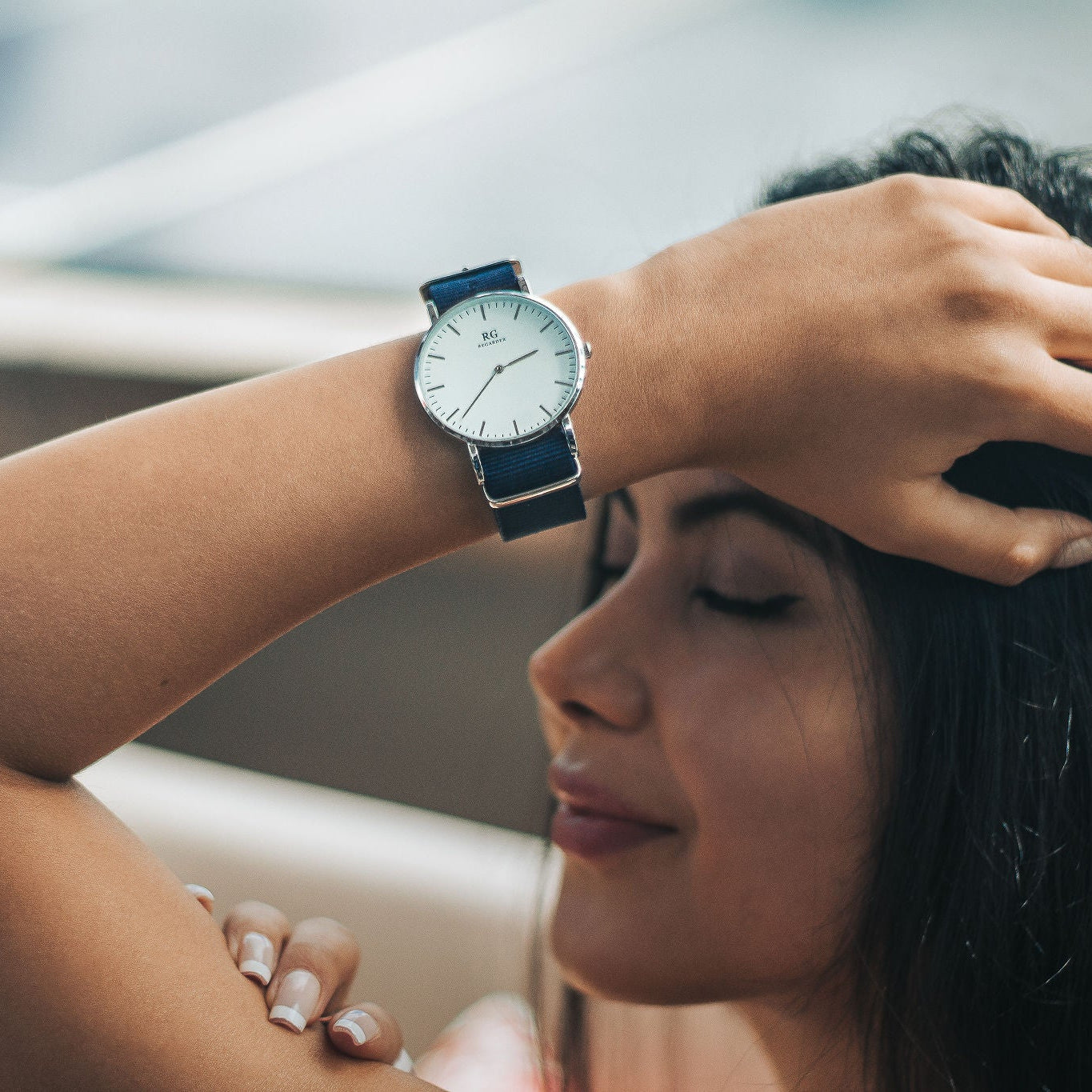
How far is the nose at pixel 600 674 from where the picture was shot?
0.94 m

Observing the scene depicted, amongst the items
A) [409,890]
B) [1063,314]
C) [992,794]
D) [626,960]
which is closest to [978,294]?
[1063,314]

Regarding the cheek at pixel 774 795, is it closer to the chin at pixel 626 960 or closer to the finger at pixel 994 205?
the chin at pixel 626 960

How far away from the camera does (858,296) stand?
0.68 m

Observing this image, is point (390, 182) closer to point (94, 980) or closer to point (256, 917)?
point (256, 917)

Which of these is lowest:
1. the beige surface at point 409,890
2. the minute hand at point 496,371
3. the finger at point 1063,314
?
the beige surface at point 409,890

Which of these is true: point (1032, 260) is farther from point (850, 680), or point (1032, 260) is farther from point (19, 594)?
point (19, 594)

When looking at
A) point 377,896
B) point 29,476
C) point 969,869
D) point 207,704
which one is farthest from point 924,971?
point 207,704

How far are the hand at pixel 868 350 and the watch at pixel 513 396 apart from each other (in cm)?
6

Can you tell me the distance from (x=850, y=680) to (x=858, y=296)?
354 millimetres

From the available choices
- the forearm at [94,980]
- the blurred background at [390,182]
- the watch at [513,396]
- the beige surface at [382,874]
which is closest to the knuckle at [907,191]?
the watch at [513,396]

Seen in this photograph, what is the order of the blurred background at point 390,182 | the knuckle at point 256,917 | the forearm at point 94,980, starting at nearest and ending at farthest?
the forearm at point 94,980 < the knuckle at point 256,917 < the blurred background at point 390,182

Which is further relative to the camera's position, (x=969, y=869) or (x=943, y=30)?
(x=943, y=30)

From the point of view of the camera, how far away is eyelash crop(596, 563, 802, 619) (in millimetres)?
900

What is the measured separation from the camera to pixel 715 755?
2.89ft
